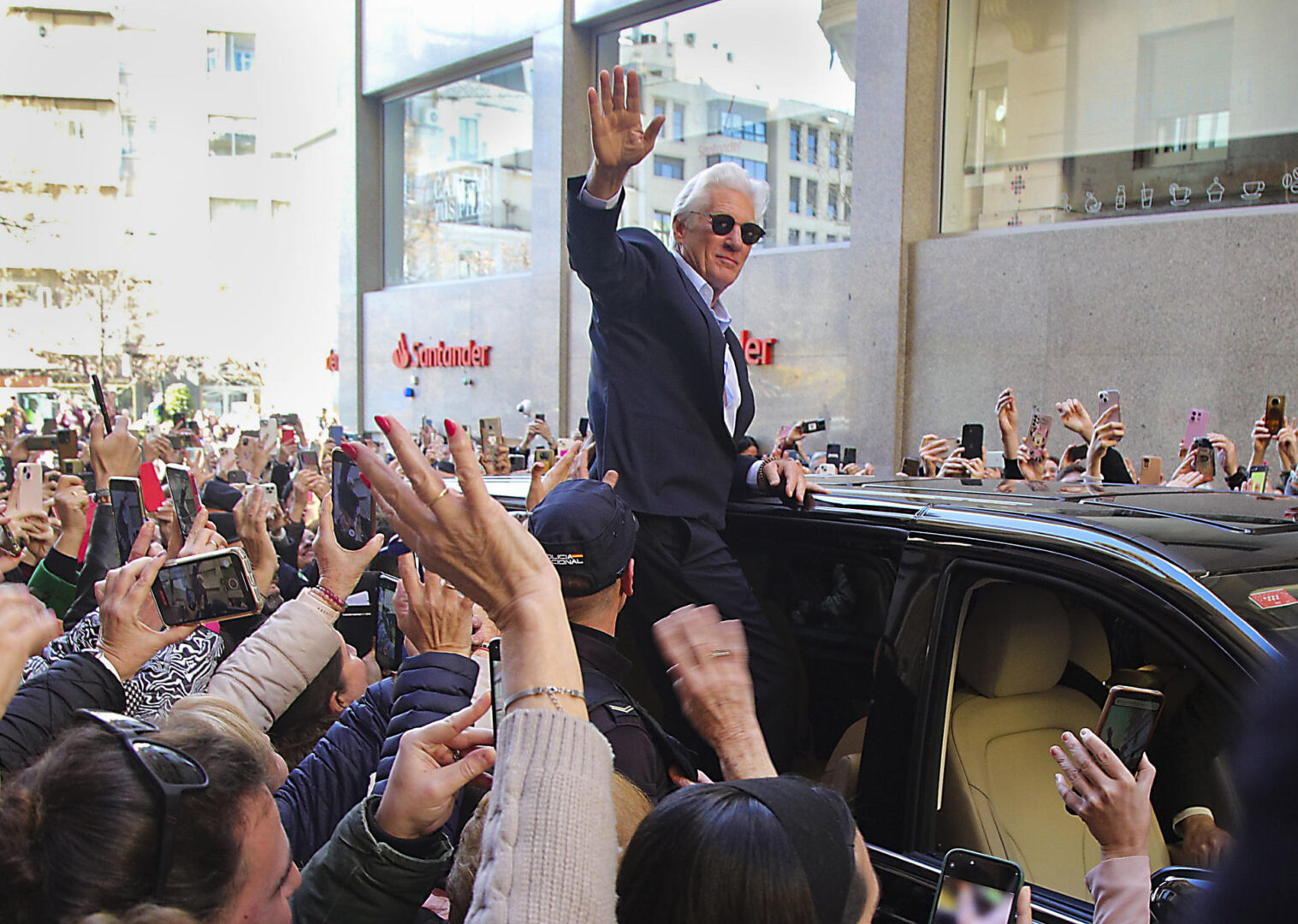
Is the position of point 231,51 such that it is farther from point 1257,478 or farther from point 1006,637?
point 1006,637

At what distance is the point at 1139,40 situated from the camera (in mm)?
10867

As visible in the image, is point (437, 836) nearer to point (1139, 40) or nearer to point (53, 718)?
point (53, 718)

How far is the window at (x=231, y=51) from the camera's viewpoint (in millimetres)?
40250

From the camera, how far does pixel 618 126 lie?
2.49 metres

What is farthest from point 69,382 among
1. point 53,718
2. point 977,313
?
point 53,718

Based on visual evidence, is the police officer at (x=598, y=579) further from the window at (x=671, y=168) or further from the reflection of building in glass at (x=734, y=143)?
the window at (x=671, y=168)

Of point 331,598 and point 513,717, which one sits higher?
point 513,717

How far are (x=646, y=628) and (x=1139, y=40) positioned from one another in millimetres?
10507

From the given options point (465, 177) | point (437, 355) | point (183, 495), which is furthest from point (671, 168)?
point (183, 495)

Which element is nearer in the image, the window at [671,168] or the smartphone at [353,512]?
the smartphone at [353,512]

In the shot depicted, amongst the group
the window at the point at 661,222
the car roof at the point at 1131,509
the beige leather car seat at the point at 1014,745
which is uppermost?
the window at the point at 661,222

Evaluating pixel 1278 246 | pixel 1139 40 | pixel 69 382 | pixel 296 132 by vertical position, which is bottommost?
pixel 69 382

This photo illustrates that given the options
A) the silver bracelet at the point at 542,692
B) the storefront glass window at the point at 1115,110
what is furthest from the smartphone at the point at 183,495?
the storefront glass window at the point at 1115,110

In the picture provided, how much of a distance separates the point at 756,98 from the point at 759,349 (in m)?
3.57
